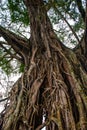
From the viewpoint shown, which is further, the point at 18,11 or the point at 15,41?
the point at 18,11

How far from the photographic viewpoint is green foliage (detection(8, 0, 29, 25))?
13.2ft

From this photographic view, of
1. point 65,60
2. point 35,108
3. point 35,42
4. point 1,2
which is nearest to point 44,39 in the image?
point 35,42

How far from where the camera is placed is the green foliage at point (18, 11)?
4023 millimetres

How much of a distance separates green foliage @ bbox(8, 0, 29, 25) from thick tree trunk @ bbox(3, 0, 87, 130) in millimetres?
700

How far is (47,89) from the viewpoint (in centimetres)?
255

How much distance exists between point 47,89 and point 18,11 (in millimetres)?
1909

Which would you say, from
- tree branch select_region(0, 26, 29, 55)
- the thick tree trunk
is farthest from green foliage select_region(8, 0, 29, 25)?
tree branch select_region(0, 26, 29, 55)

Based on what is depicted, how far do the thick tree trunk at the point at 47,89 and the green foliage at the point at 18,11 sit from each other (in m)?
0.70

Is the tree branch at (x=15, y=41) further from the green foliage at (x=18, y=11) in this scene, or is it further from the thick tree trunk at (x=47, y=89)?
the green foliage at (x=18, y=11)

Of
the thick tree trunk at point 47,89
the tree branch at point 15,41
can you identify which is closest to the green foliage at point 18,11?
the thick tree trunk at point 47,89

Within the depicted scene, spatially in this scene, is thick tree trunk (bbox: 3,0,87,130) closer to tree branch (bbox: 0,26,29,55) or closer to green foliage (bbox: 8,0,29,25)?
tree branch (bbox: 0,26,29,55)

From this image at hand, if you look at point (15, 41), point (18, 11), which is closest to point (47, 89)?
point (15, 41)

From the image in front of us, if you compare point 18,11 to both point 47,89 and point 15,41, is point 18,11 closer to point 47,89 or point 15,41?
point 15,41

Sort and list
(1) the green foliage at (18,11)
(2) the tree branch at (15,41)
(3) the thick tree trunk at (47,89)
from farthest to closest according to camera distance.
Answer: (1) the green foliage at (18,11) → (2) the tree branch at (15,41) → (3) the thick tree trunk at (47,89)
